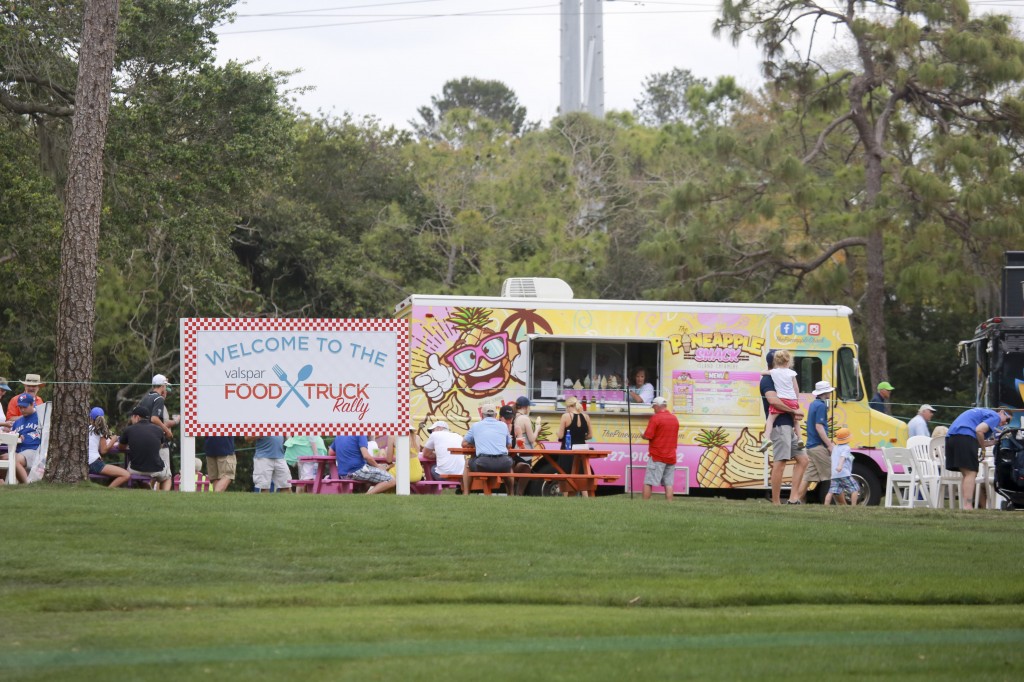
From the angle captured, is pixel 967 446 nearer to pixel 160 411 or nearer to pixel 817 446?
pixel 817 446

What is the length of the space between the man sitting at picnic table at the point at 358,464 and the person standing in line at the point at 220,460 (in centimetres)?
130

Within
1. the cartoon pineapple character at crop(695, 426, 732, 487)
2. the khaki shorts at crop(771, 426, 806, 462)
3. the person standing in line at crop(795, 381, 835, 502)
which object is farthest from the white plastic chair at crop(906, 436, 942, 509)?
the cartoon pineapple character at crop(695, 426, 732, 487)

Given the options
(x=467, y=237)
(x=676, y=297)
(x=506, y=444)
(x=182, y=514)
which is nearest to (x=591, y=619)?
(x=182, y=514)

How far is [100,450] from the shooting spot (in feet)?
60.7

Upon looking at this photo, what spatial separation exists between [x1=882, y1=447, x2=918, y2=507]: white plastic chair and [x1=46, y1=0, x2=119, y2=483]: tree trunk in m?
9.99

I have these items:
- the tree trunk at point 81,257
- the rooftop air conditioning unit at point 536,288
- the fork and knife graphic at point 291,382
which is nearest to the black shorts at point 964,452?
the rooftop air conditioning unit at point 536,288

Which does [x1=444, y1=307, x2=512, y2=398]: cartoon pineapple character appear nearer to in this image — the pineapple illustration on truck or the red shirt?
the pineapple illustration on truck

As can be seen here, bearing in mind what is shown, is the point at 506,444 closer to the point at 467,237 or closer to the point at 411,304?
the point at 411,304

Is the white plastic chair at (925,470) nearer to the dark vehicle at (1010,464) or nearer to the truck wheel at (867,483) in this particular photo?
the truck wheel at (867,483)

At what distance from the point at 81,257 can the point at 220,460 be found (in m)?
2.93

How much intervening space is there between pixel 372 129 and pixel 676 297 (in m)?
16.8

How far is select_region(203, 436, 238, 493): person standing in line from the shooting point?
16.8m

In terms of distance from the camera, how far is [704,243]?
94.2 ft

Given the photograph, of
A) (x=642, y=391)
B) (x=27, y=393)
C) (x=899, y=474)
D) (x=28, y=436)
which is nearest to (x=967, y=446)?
(x=899, y=474)
